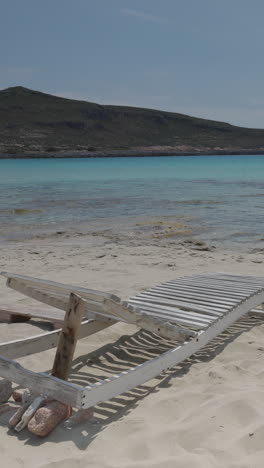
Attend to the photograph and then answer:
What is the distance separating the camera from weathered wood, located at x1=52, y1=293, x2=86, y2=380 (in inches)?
146

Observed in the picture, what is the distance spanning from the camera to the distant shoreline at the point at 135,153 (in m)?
75.8

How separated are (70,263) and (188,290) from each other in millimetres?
3711

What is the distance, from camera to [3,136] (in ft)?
272

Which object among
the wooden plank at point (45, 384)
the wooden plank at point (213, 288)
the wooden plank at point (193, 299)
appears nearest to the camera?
the wooden plank at point (45, 384)

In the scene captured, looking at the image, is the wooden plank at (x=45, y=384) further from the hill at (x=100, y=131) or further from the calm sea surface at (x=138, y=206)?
the hill at (x=100, y=131)

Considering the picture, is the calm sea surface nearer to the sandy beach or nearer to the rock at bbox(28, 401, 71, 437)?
the sandy beach

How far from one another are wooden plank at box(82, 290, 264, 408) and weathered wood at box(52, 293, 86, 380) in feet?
1.60

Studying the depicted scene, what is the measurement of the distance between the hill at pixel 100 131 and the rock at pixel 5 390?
74.0 metres

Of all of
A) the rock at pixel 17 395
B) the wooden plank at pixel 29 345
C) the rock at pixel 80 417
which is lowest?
the rock at pixel 17 395

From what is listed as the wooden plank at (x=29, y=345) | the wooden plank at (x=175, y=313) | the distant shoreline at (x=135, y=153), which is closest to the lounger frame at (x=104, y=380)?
the wooden plank at (x=29, y=345)

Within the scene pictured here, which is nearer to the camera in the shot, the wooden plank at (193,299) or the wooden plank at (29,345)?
the wooden plank at (29,345)

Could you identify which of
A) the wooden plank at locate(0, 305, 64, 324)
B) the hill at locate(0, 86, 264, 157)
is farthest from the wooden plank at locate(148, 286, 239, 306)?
the hill at locate(0, 86, 264, 157)

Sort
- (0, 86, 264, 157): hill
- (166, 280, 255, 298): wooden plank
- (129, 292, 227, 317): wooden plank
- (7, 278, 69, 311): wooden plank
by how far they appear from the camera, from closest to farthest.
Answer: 1. (7, 278, 69, 311): wooden plank
2. (129, 292, 227, 317): wooden plank
3. (166, 280, 255, 298): wooden plank
4. (0, 86, 264, 157): hill

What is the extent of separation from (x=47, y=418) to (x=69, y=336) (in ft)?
2.29
